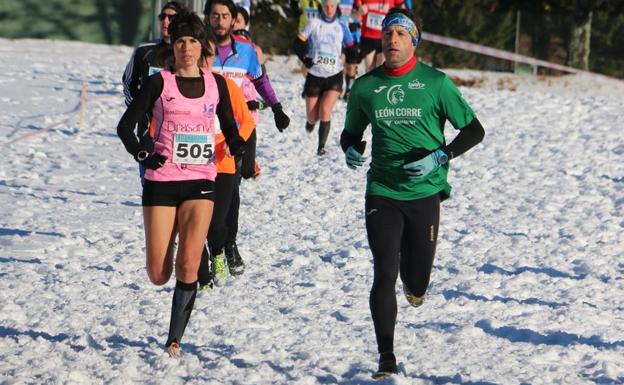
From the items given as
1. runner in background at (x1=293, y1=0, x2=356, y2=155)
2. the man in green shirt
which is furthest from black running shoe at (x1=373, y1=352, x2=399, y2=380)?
runner in background at (x1=293, y1=0, x2=356, y2=155)

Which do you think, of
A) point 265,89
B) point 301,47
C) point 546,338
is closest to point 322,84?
point 301,47

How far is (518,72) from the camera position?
106 ft

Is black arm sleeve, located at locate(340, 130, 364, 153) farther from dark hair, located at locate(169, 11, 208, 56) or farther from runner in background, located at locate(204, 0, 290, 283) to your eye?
runner in background, located at locate(204, 0, 290, 283)

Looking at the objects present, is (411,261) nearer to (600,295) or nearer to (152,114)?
(152,114)

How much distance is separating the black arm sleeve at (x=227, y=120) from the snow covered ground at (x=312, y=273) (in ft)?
3.83

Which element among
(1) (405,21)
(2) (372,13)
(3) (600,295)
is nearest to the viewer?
(1) (405,21)

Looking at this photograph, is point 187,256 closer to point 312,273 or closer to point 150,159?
point 150,159

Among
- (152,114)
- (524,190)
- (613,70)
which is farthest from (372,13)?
(613,70)

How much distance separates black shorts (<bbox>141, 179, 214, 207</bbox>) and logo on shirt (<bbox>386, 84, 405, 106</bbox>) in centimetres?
113

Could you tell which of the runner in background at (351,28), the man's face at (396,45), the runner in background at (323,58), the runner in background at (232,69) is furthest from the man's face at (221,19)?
the runner in background at (351,28)

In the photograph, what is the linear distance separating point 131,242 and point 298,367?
3836 millimetres

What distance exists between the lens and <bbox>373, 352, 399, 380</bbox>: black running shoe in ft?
21.7

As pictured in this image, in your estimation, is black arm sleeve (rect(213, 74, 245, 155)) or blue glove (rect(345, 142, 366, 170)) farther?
black arm sleeve (rect(213, 74, 245, 155))

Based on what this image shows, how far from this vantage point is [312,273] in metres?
9.54
